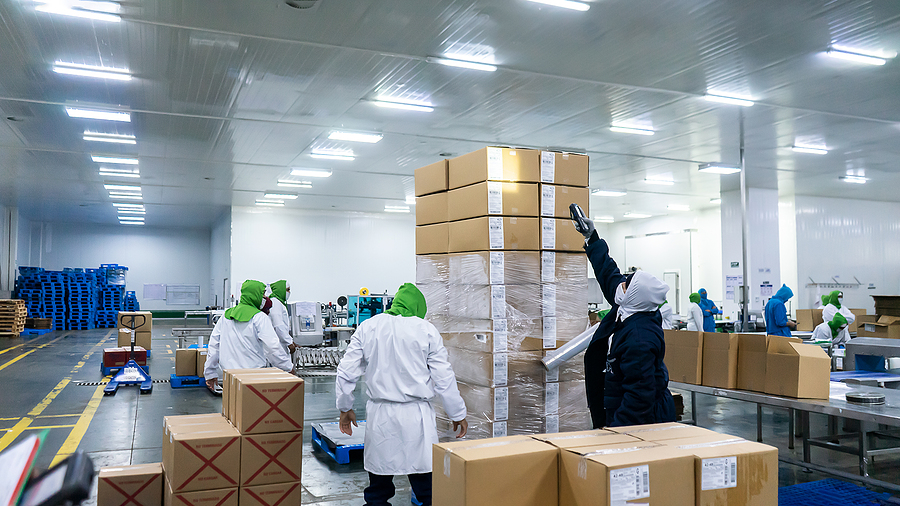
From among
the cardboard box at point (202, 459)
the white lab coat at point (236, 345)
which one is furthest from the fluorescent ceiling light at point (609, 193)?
the cardboard box at point (202, 459)

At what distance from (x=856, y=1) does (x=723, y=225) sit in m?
10.6

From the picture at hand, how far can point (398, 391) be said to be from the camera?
163 inches

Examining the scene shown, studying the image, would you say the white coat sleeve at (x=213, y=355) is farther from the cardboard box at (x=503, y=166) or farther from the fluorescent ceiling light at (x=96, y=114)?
the fluorescent ceiling light at (x=96, y=114)

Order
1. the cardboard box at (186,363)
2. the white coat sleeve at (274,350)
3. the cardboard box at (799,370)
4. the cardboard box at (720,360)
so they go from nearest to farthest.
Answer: the cardboard box at (799,370), the cardboard box at (720,360), the white coat sleeve at (274,350), the cardboard box at (186,363)

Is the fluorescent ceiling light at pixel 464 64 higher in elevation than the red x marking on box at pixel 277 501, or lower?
higher

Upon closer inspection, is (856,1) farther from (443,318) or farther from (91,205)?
(91,205)

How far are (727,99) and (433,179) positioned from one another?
5.71 m

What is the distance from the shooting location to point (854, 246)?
709 inches

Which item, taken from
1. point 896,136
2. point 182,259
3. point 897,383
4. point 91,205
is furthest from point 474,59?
point 182,259

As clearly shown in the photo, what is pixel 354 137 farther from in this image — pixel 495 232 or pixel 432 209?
pixel 495 232

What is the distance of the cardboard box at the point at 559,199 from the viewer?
16.4ft

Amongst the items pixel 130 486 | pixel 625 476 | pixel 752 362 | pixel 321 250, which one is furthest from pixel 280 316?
pixel 321 250

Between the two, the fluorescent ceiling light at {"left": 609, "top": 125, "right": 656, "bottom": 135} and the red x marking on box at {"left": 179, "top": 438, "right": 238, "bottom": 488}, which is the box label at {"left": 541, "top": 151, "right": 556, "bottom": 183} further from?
the fluorescent ceiling light at {"left": 609, "top": 125, "right": 656, "bottom": 135}

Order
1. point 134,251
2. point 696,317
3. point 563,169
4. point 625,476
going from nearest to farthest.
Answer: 1. point 625,476
2. point 563,169
3. point 696,317
4. point 134,251
